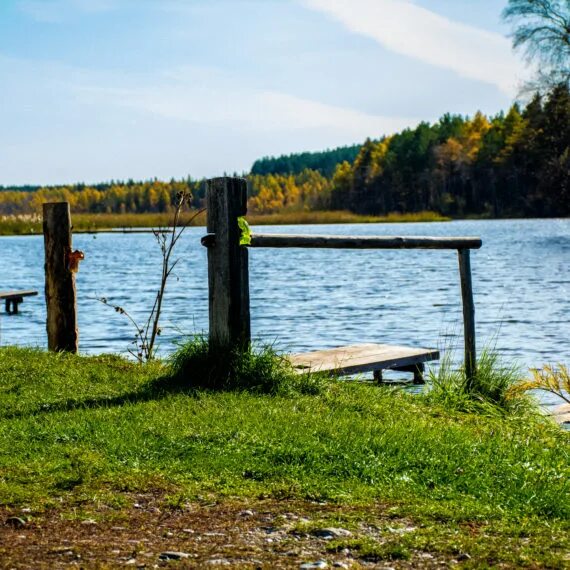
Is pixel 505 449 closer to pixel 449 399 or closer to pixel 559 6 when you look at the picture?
pixel 449 399

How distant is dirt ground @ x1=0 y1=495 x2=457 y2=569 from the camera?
451 cm

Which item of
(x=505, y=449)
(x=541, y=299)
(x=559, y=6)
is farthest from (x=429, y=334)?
(x=559, y=6)

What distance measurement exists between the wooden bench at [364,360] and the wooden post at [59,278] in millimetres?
2854

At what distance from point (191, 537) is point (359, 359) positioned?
6.34 metres

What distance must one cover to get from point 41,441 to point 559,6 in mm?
52565

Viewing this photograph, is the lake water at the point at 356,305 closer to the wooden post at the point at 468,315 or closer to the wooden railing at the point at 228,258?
the wooden railing at the point at 228,258

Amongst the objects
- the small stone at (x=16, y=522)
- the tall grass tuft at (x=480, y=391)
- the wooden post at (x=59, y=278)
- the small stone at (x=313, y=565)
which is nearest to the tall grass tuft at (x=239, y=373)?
the tall grass tuft at (x=480, y=391)

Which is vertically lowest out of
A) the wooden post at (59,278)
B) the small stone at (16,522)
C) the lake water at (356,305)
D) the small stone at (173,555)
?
the lake water at (356,305)

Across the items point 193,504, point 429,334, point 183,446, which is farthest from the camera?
point 429,334

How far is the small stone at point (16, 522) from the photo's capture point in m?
5.08

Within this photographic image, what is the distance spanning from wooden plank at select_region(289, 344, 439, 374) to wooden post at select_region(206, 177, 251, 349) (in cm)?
98

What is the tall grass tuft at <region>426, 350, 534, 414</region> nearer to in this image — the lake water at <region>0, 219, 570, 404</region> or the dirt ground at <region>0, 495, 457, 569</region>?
the lake water at <region>0, 219, 570, 404</region>

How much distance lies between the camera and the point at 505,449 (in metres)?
6.76

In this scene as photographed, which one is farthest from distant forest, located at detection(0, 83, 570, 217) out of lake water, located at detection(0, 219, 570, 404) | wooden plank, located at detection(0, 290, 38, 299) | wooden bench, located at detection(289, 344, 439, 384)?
wooden bench, located at detection(289, 344, 439, 384)
